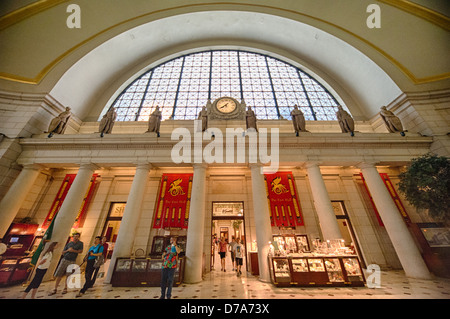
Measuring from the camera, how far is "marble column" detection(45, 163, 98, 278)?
6.38 m

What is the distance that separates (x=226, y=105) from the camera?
37.5 feet

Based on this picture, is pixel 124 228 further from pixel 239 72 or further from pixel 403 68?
pixel 403 68

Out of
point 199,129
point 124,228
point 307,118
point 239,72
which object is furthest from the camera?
point 239,72

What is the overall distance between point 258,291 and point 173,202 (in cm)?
568

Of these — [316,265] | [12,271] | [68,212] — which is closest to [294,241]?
[316,265]

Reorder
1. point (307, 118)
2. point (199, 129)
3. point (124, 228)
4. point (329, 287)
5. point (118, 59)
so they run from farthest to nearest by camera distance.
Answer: point (118, 59), point (307, 118), point (199, 129), point (124, 228), point (329, 287)

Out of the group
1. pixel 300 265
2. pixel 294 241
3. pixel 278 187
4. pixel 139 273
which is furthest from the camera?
pixel 278 187

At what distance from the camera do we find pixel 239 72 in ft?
47.0

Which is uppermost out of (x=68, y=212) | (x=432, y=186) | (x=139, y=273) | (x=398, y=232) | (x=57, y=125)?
(x=57, y=125)

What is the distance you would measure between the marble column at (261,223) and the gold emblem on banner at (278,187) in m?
2.06

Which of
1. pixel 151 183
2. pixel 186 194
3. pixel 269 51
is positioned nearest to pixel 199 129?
pixel 186 194

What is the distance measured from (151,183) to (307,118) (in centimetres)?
1145

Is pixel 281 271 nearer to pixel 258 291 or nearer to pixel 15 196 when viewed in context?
pixel 258 291
